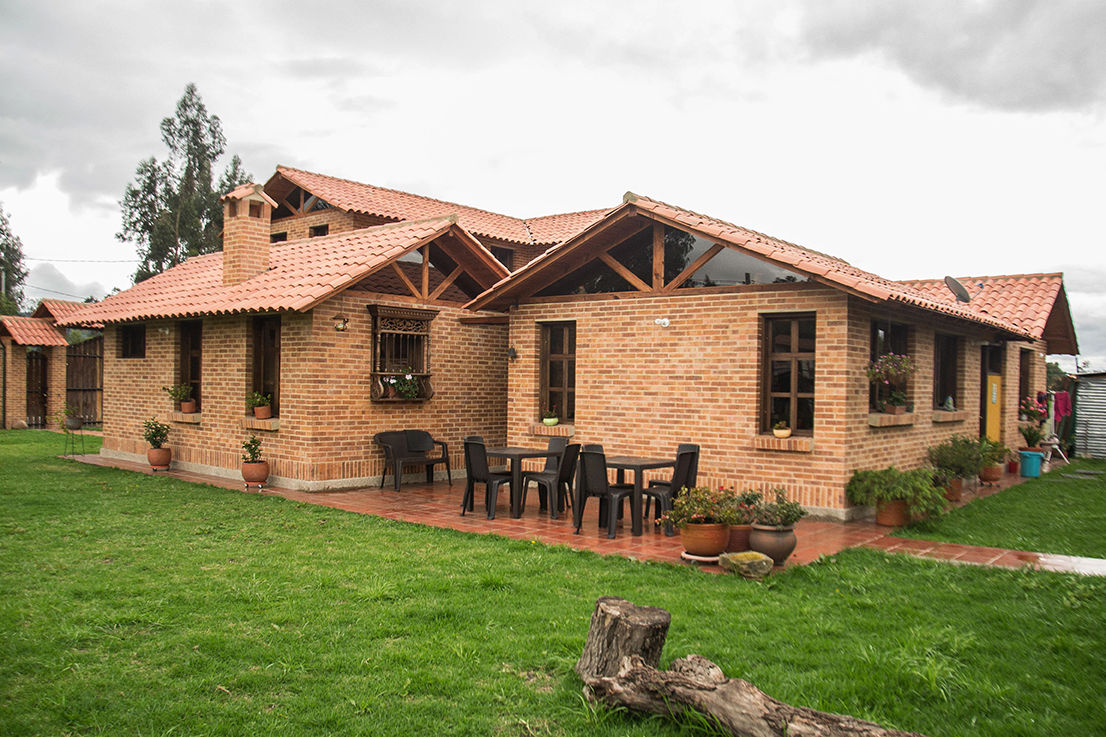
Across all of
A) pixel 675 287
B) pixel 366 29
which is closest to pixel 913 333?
pixel 675 287

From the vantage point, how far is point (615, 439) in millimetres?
11586

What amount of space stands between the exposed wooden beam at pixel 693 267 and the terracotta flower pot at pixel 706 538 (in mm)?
4464

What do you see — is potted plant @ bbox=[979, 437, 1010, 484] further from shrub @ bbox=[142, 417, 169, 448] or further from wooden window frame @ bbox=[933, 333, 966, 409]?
shrub @ bbox=[142, 417, 169, 448]

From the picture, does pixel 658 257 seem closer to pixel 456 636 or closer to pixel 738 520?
pixel 738 520

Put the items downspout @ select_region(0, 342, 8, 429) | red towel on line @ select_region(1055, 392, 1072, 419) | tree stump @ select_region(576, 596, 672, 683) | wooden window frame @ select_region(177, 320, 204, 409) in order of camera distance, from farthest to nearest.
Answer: downspout @ select_region(0, 342, 8, 429)
red towel on line @ select_region(1055, 392, 1072, 419)
wooden window frame @ select_region(177, 320, 204, 409)
tree stump @ select_region(576, 596, 672, 683)

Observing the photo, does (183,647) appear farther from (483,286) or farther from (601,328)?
(483,286)

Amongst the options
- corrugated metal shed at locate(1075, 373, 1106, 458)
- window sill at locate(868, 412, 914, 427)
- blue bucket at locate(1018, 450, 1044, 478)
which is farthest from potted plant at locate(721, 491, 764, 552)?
corrugated metal shed at locate(1075, 373, 1106, 458)

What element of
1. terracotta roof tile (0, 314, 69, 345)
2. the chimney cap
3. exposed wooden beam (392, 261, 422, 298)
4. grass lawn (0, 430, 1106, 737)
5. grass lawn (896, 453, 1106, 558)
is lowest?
grass lawn (896, 453, 1106, 558)

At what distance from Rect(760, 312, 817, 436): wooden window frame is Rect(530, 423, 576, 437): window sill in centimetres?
294

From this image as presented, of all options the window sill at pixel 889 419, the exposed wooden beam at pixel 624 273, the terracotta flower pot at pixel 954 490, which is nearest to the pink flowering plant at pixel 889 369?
the window sill at pixel 889 419

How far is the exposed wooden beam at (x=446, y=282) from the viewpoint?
13.9 metres

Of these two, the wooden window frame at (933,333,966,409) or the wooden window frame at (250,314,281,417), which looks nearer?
the wooden window frame at (250,314,281,417)

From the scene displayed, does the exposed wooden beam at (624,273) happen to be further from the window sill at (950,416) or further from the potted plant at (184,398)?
the potted plant at (184,398)

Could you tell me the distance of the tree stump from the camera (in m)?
4.29
